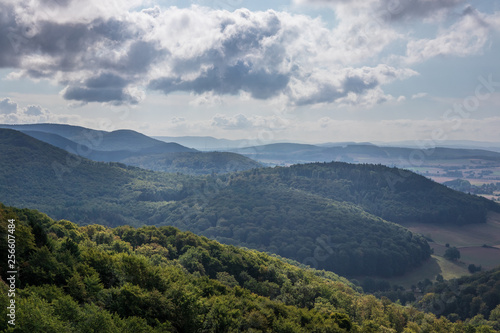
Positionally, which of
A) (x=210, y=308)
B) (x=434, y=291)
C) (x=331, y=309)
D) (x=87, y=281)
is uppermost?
(x=87, y=281)

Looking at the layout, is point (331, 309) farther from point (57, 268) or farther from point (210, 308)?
point (57, 268)

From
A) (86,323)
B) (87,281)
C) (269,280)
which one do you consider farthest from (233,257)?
(86,323)

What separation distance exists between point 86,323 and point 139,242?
72.0m

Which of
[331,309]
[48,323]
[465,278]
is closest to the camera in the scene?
[48,323]

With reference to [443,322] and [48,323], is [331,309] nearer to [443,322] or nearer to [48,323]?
[443,322]

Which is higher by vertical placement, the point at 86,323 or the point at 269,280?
the point at 86,323

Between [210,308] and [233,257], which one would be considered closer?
[210,308]

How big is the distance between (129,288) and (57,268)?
9.95m

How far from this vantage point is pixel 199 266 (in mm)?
87438

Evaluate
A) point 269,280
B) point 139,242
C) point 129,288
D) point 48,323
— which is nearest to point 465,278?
point 269,280

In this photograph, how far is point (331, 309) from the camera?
68.5 m

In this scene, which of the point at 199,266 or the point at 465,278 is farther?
the point at 465,278

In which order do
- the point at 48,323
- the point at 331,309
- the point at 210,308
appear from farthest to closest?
the point at 331,309 < the point at 210,308 < the point at 48,323

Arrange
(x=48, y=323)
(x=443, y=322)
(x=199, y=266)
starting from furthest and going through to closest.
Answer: (x=199, y=266) → (x=443, y=322) → (x=48, y=323)
